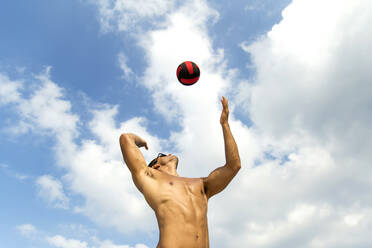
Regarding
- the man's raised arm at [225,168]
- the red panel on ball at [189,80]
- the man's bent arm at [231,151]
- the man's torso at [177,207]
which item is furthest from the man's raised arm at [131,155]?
the red panel on ball at [189,80]

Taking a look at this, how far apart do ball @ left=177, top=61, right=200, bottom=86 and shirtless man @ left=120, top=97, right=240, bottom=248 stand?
1864 millimetres

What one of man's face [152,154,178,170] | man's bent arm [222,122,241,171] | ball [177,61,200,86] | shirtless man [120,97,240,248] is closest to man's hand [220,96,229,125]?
shirtless man [120,97,240,248]

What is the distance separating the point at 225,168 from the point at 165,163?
57.4 inches

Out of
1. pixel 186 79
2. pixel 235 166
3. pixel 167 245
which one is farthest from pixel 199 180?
pixel 186 79

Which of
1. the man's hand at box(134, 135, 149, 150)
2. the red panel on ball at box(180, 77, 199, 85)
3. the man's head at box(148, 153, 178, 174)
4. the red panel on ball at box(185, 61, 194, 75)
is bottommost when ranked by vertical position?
the man's head at box(148, 153, 178, 174)

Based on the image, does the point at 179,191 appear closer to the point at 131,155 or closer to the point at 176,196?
the point at 176,196

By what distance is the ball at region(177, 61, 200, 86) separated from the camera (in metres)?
8.09

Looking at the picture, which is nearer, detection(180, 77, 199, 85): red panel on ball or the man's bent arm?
the man's bent arm

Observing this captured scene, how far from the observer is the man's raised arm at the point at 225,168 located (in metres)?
6.07

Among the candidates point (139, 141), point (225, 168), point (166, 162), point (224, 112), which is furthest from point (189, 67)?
point (225, 168)

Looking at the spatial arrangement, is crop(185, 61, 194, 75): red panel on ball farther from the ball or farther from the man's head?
the man's head

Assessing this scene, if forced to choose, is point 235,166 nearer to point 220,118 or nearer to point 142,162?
point 220,118

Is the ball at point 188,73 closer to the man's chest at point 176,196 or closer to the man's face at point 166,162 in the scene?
the man's face at point 166,162

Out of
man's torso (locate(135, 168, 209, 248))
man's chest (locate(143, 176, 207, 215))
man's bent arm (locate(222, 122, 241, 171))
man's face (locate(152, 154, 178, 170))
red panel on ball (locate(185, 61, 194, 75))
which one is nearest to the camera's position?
man's torso (locate(135, 168, 209, 248))
